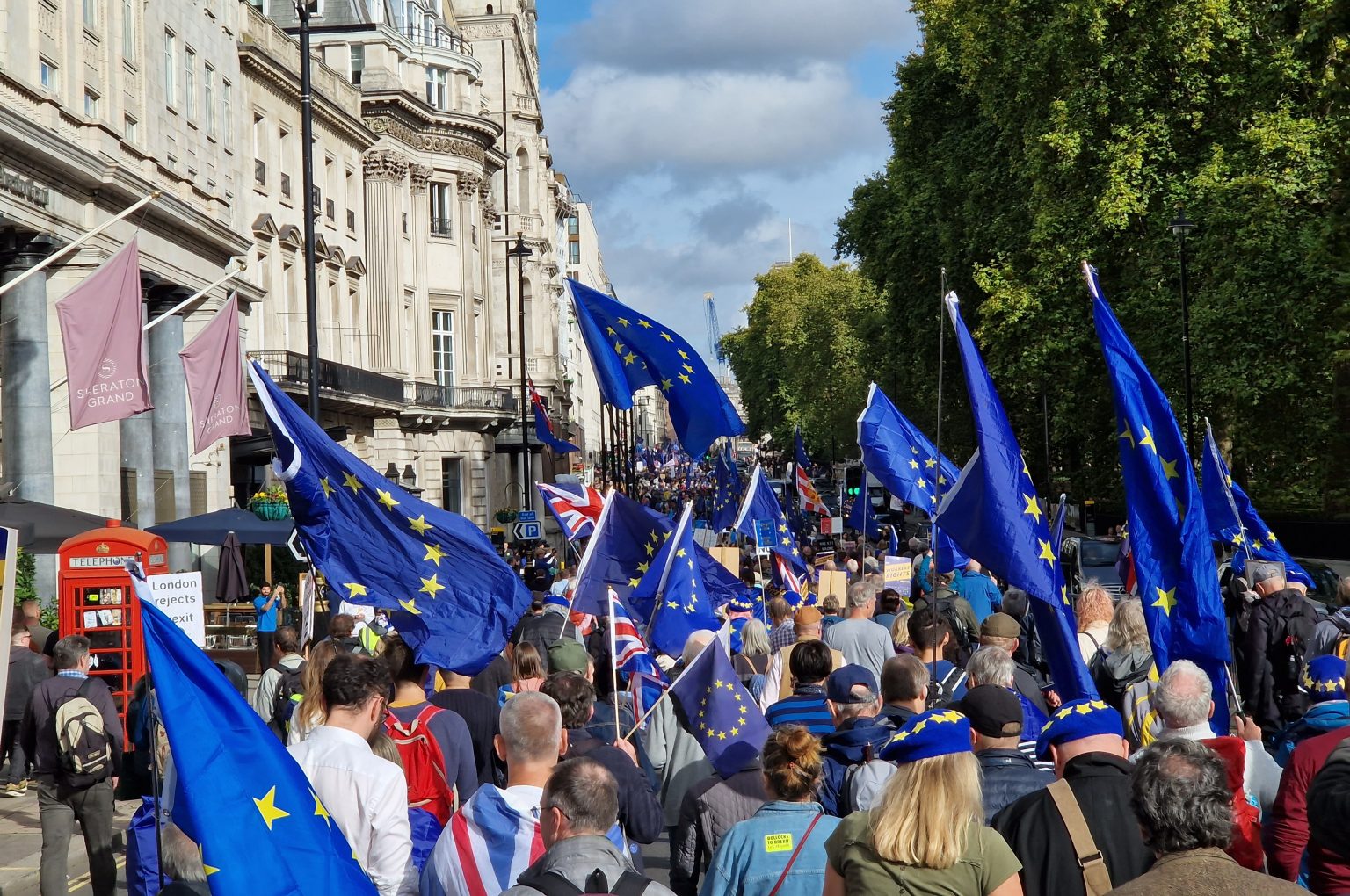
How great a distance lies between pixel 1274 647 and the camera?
10977mm

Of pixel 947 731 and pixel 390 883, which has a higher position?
pixel 947 731

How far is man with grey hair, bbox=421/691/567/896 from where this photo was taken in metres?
5.06

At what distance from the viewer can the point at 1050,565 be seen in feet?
26.7

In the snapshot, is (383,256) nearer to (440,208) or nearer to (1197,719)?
(440,208)

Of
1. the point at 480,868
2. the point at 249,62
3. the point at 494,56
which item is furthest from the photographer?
the point at 494,56

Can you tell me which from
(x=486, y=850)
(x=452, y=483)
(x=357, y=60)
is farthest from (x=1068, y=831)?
(x=452, y=483)

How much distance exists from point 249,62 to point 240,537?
18.9 metres

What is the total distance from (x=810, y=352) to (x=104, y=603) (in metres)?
73.8

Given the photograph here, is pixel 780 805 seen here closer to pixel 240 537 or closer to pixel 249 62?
pixel 240 537

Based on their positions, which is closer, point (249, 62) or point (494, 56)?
point (249, 62)

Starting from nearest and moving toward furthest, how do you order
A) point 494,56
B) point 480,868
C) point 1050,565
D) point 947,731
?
point 947,731 < point 480,868 < point 1050,565 < point 494,56

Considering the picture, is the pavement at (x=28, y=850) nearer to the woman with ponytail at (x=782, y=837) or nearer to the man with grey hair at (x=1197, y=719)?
the woman with ponytail at (x=782, y=837)

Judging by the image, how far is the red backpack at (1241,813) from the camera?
215 inches

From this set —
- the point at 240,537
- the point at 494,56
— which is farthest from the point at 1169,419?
the point at 494,56
